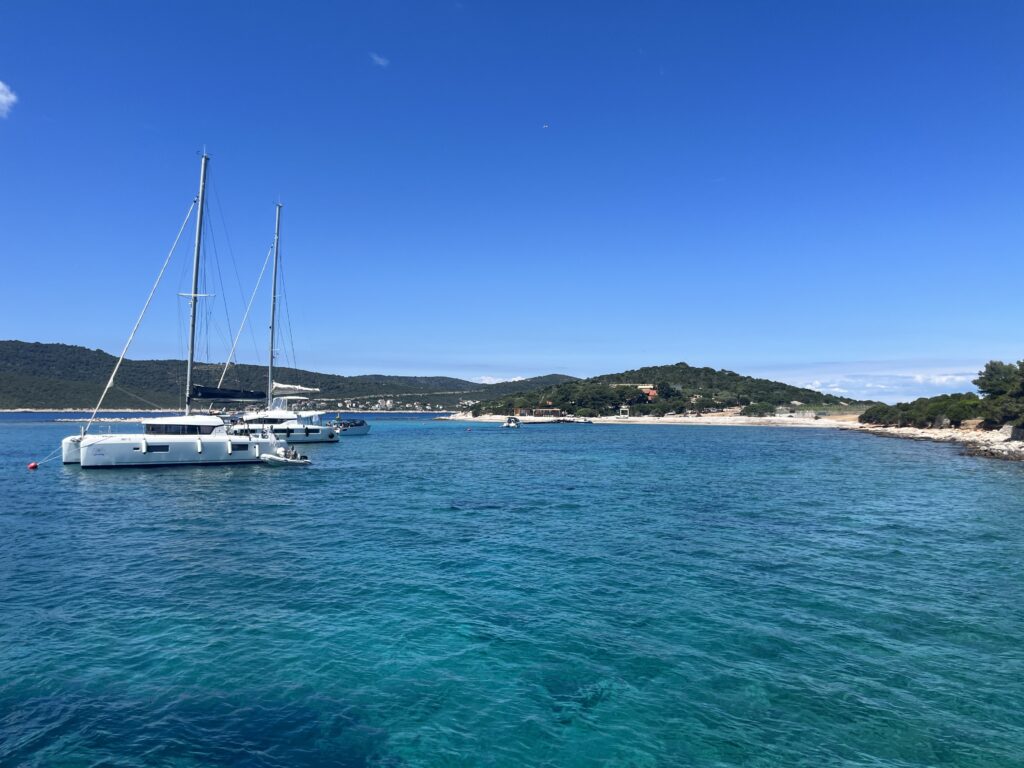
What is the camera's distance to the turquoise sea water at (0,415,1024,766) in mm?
9586

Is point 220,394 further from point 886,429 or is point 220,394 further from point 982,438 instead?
point 886,429

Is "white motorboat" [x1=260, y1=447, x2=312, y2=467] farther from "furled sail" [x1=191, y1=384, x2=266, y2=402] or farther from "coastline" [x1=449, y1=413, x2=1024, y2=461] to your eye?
"coastline" [x1=449, y1=413, x2=1024, y2=461]

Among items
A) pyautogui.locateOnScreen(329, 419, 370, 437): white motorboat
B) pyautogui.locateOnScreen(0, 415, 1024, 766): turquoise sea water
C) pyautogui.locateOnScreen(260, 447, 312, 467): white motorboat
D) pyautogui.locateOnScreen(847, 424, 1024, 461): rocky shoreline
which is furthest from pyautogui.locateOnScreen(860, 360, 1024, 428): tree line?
pyautogui.locateOnScreen(329, 419, 370, 437): white motorboat

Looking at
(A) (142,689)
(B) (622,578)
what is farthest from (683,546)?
(A) (142,689)

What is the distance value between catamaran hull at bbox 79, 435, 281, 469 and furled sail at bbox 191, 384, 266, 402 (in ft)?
16.7

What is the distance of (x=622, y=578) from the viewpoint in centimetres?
1870

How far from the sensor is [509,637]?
13875 mm

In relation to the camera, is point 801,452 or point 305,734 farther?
point 801,452

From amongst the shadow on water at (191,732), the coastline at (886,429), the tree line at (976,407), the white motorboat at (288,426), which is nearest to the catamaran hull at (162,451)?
the white motorboat at (288,426)

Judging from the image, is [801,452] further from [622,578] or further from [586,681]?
[586,681]

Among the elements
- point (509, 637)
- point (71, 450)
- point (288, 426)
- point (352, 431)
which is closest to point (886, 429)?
point (352, 431)

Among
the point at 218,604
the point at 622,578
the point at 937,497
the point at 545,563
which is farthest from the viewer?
the point at 937,497

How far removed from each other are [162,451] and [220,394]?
9.10m

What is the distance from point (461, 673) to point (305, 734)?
338cm
